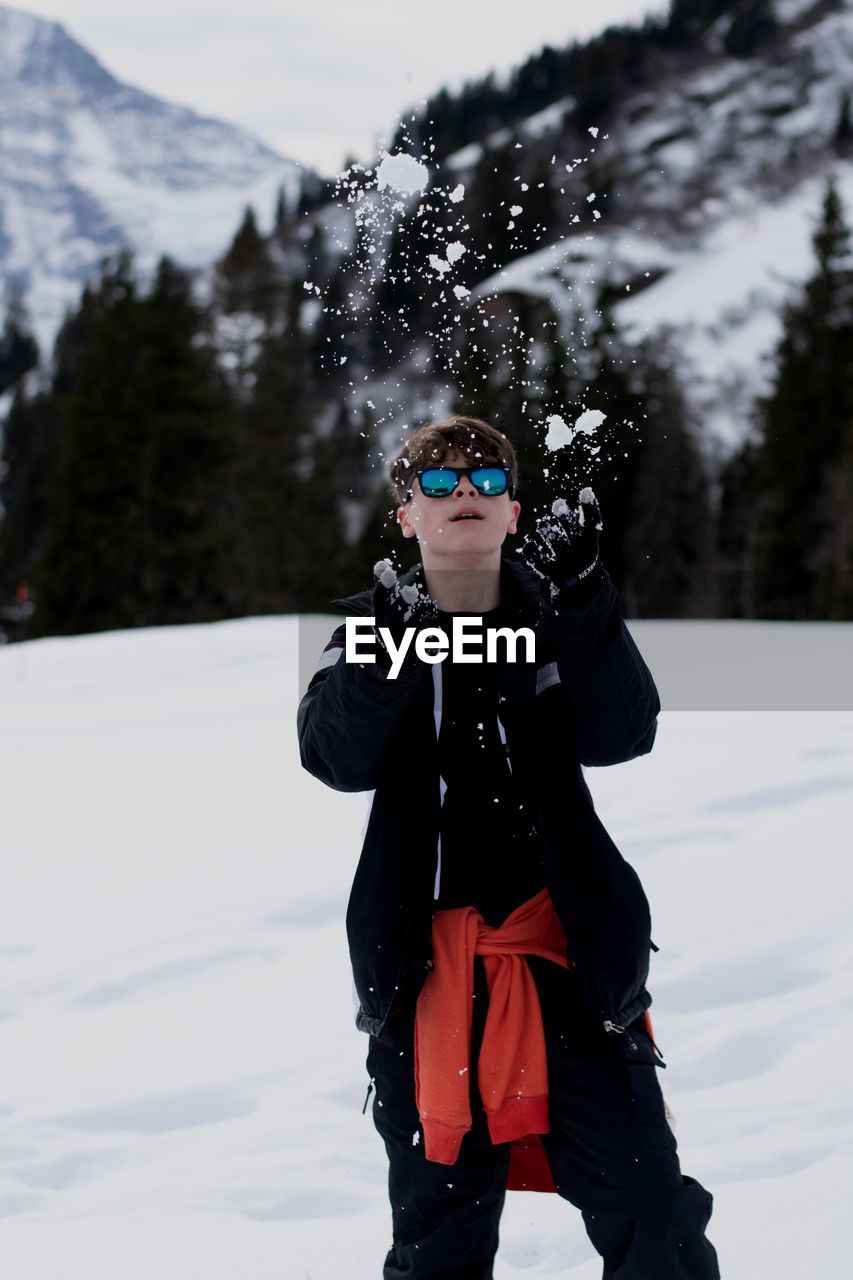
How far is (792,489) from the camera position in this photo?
127 feet

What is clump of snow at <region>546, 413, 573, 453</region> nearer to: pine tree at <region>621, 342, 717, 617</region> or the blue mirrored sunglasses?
the blue mirrored sunglasses

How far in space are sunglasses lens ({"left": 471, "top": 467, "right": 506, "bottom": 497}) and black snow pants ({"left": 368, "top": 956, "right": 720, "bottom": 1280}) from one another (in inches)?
29.5

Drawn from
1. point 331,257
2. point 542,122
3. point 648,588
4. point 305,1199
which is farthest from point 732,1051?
point 542,122

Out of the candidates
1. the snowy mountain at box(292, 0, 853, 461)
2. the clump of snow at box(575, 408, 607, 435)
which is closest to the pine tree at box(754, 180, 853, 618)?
the snowy mountain at box(292, 0, 853, 461)

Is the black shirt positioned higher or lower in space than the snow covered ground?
higher

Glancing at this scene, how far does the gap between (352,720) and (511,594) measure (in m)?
0.36

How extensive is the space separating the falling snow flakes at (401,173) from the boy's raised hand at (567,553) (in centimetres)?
104

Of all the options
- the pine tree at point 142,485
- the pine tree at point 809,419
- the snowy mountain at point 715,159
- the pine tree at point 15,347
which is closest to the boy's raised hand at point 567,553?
the snowy mountain at point 715,159

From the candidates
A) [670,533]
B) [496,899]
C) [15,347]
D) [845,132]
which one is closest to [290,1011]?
[496,899]

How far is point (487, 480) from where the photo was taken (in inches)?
82.0

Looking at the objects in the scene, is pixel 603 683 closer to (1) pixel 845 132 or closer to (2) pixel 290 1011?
(2) pixel 290 1011

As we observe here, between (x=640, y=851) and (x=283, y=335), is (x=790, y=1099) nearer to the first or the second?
(x=640, y=851)

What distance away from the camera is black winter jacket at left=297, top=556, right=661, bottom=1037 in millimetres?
1975

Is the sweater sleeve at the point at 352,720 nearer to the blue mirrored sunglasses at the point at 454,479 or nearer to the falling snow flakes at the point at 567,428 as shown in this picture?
the blue mirrored sunglasses at the point at 454,479
